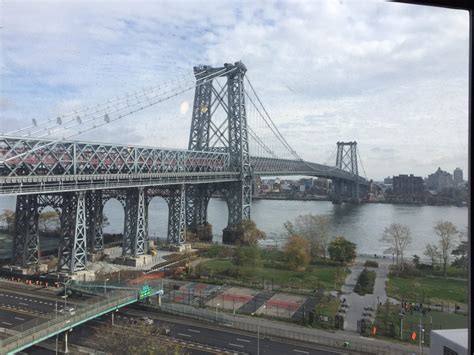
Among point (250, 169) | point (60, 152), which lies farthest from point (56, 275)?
point (250, 169)

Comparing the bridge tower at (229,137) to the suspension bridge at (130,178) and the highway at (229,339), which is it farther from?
the highway at (229,339)

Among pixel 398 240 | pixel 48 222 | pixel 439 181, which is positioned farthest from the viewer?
pixel 439 181

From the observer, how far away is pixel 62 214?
707 centimetres

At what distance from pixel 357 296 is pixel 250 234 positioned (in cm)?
400

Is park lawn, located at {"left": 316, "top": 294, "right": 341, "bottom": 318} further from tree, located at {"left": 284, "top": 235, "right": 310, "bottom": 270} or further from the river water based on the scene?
the river water

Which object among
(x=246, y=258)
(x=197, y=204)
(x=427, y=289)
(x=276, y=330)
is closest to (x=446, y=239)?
(x=427, y=289)

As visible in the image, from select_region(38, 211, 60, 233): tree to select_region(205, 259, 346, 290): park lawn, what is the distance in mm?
5482

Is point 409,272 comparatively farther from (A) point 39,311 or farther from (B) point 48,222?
(B) point 48,222

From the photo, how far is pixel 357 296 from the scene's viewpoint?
20.9 feet

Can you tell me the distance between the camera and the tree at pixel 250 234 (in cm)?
968

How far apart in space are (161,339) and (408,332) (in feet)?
9.38

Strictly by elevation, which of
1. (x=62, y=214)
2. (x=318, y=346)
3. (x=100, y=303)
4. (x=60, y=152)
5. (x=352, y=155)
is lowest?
(x=318, y=346)

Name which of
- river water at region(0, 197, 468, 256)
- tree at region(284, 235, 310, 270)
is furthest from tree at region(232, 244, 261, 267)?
river water at region(0, 197, 468, 256)

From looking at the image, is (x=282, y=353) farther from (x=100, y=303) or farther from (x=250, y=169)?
(x=250, y=169)
